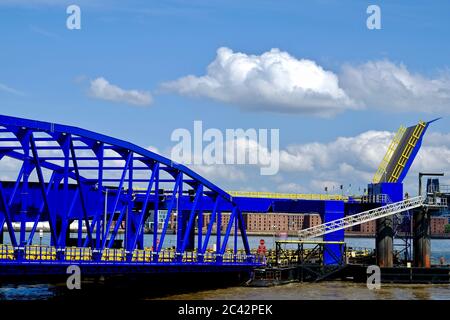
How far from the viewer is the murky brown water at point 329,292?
227ft

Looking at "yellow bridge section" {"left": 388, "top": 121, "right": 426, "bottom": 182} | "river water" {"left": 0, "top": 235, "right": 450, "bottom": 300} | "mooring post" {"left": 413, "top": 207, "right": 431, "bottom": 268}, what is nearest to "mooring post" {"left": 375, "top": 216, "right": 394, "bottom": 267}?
"mooring post" {"left": 413, "top": 207, "right": 431, "bottom": 268}

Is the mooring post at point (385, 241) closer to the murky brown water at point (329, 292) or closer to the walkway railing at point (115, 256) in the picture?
the murky brown water at point (329, 292)

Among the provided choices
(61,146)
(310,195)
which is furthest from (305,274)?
(61,146)

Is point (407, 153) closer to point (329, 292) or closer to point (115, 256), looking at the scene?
point (329, 292)

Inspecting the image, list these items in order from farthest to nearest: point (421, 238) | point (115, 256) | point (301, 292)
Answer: point (421, 238)
point (301, 292)
point (115, 256)

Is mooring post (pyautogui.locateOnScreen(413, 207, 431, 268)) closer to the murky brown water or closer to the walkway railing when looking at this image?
the murky brown water

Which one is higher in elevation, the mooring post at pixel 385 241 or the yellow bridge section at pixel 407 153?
the yellow bridge section at pixel 407 153

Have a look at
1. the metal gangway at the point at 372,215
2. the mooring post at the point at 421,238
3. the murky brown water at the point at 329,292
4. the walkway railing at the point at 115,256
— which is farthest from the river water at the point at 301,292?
the metal gangway at the point at 372,215

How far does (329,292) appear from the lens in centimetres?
7388

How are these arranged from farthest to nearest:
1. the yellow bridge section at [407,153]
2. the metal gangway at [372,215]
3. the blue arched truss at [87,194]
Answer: the yellow bridge section at [407,153] < the metal gangway at [372,215] < the blue arched truss at [87,194]

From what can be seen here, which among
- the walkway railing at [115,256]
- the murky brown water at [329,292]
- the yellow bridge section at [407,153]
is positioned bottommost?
the murky brown water at [329,292]

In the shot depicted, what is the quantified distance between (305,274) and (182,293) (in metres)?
16.6

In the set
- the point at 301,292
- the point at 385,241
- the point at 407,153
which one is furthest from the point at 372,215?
the point at 301,292

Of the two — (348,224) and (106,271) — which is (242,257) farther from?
(106,271)
